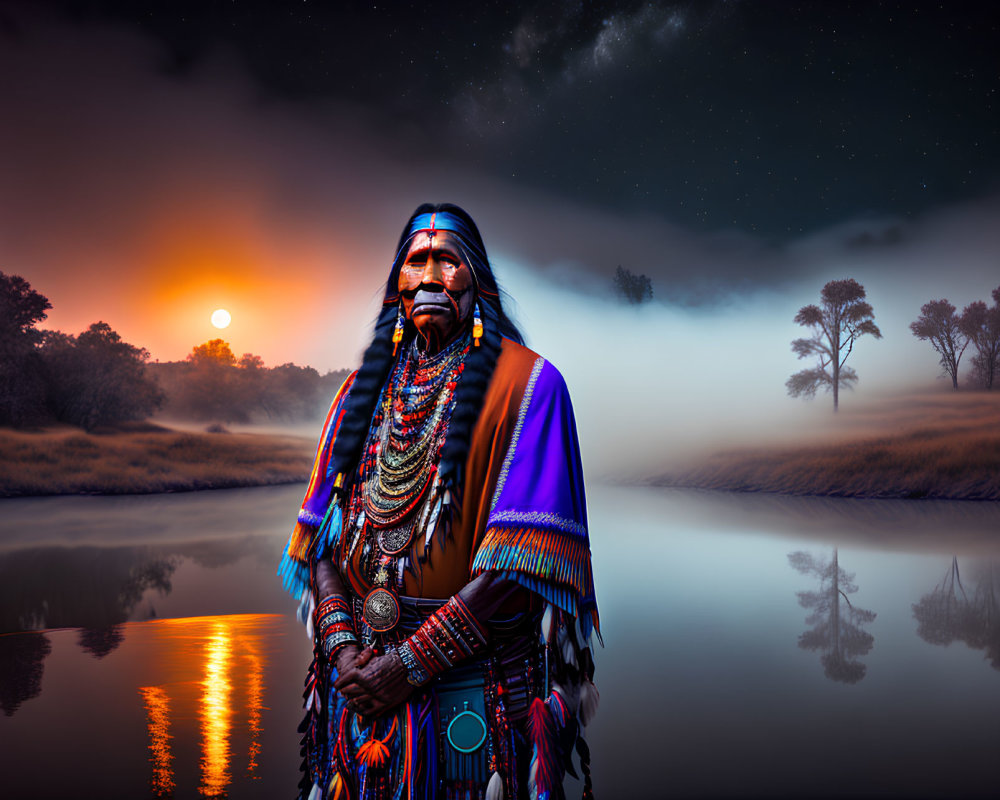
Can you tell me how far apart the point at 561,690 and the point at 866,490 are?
7684mm

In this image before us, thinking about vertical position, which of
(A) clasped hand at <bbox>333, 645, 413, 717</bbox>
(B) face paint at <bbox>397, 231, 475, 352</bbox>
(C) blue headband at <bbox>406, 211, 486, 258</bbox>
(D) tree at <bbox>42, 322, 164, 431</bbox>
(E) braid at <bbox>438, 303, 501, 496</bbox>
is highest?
(D) tree at <bbox>42, 322, 164, 431</bbox>

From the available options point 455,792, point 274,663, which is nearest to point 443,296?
point 455,792

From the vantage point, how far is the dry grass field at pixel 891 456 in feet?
23.4

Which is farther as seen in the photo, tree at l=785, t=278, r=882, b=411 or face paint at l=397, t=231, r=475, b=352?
tree at l=785, t=278, r=882, b=411

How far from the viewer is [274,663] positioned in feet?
12.2

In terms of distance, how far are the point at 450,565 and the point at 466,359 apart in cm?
49

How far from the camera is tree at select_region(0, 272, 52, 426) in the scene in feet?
22.6

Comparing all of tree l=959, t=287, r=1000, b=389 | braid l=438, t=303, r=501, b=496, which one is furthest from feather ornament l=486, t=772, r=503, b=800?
tree l=959, t=287, r=1000, b=389

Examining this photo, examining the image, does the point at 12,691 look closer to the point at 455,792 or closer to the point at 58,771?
the point at 58,771

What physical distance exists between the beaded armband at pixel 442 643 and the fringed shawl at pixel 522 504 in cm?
10

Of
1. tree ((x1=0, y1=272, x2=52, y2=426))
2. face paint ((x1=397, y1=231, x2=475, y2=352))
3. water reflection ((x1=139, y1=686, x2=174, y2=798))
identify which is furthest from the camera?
tree ((x1=0, y1=272, x2=52, y2=426))

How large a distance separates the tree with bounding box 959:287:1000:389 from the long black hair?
8.08 m

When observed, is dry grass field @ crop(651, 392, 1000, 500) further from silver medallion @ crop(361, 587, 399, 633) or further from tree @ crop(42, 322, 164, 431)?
tree @ crop(42, 322, 164, 431)

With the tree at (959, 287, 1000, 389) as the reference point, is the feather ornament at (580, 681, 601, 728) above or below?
below
